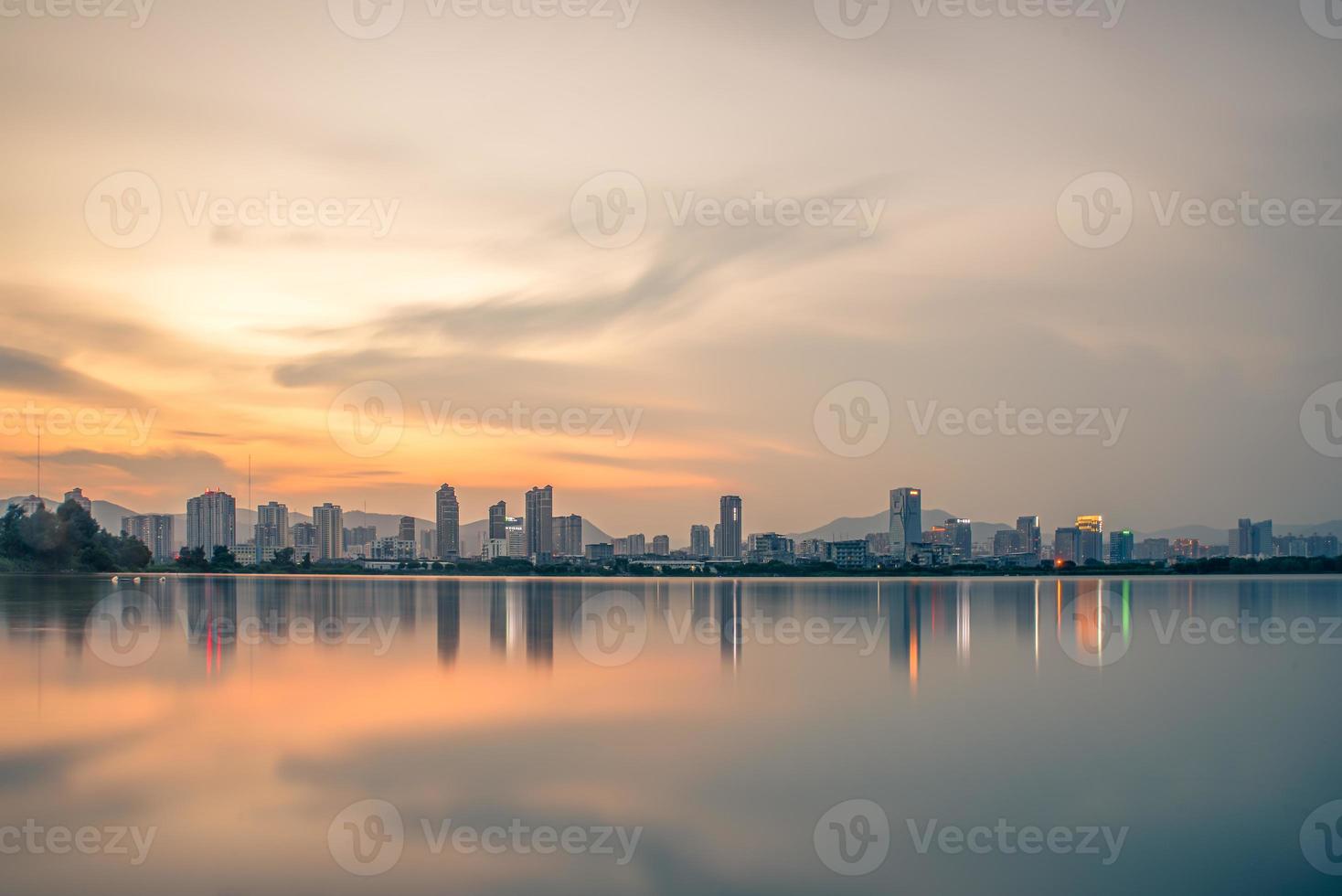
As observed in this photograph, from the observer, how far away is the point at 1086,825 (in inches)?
494

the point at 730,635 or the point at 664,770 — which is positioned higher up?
the point at 664,770

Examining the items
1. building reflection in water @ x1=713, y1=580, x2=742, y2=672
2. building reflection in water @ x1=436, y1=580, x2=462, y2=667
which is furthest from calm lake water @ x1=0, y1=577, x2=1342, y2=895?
building reflection in water @ x1=436, y1=580, x2=462, y2=667

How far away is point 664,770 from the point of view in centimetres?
1562

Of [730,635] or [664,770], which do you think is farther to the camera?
[730,635]

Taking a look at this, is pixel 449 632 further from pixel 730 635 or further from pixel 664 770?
pixel 664 770

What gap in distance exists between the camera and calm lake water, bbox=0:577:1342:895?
10891 millimetres

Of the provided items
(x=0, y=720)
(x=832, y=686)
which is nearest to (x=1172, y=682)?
(x=832, y=686)

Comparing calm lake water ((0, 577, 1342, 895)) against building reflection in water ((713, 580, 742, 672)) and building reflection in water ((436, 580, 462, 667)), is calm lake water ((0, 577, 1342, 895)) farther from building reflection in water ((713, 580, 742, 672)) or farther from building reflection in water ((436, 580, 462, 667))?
building reflection in water ((436, 580, 462, 667))

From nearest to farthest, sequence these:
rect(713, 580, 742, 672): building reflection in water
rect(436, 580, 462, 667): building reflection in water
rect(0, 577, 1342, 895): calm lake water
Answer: rect(0, 577, 1342, 895): calm lake water < rect(713, 580, 742, 672): building reflection in water < rect(436, 580, 462, 667): building reflection in water

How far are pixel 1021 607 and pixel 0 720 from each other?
59093 mm

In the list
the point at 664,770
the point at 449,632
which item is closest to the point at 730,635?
the point at 449,632

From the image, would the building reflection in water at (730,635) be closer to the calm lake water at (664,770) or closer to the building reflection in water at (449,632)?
the calm lake water at (664,770)

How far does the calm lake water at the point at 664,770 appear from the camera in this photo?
35.7 feet

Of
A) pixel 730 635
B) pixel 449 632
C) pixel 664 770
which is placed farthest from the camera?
pixel 449 632
